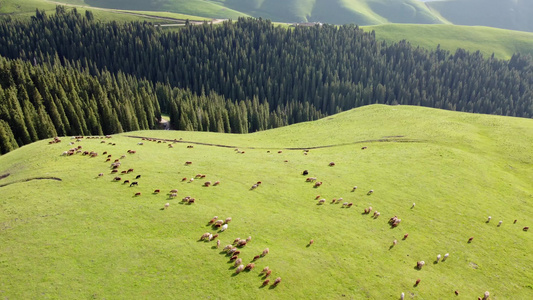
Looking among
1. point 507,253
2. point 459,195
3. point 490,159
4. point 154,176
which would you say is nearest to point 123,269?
point 154,176

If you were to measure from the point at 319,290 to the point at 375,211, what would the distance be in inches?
508

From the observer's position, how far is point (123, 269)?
22203 mm

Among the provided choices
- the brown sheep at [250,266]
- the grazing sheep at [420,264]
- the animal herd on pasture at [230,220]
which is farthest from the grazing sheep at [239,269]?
the grazing sheep at [420,264]

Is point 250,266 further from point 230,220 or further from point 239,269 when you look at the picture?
point 230,220

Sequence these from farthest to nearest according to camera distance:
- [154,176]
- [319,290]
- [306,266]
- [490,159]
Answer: [490,159] < [154,176] < [306,266] < [319,290]

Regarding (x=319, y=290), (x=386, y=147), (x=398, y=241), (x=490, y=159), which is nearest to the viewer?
(x=319, y=290)

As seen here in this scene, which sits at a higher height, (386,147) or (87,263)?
(87,263)

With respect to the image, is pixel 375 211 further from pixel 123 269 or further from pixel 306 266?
pixel 123 269

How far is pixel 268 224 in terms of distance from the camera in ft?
92.9

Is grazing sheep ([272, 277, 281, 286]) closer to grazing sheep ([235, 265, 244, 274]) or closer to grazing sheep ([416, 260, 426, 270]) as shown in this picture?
grazing sheep ([235, 265, 244, 274])

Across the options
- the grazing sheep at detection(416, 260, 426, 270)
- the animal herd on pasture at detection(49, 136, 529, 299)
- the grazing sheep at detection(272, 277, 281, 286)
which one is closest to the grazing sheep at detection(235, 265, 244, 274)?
the animal herd on pasture at detection(49, 136, 529, 299)

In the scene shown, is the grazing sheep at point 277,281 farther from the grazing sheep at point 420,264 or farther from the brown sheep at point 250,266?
the grazing sheep at point 420,264

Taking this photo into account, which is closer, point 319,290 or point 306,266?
point 319,290

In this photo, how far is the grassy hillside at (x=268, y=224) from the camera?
21953 millimetres
